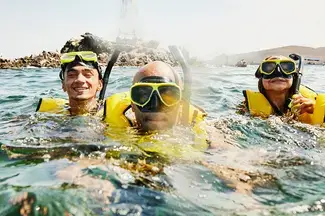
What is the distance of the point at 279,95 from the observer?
6133mm

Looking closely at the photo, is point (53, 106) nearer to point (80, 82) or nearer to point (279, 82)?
point (80, 82)

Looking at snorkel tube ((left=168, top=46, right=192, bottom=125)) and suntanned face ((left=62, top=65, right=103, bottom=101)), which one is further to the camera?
suntanned face ((left=62, top=65, right=103, bottom=101))

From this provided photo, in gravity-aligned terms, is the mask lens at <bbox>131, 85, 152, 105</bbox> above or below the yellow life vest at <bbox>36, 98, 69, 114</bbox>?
above

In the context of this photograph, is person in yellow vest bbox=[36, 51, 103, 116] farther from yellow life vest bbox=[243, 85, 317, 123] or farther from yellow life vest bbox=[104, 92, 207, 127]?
yellow life vest bbox=[243, 85, 317, 123]

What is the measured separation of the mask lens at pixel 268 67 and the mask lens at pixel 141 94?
9.11ft

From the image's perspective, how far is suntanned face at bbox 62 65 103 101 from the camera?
5.30 meters

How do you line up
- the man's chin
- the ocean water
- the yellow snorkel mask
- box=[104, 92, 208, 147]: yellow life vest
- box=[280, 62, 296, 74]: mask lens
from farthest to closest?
1. box=[280, 62, 296, 74]: mask lens
2. the yellow snorkel mask
3. the man's chin
4. box=[104, 92, 208, 147]: yellow life vest
5. the ocean water

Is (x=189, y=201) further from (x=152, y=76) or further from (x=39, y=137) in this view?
(x=39, y=137)

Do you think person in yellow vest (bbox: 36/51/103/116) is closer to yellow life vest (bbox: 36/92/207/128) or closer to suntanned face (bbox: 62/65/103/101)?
suntanned face (bbox: 62/65/103/101)

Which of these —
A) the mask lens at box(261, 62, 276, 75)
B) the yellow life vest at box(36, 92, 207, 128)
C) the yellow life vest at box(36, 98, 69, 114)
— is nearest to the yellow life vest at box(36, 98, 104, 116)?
the yellow life vest at box(36, 98, 69, 114)

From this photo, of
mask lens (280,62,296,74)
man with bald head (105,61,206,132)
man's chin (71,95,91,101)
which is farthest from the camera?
mask lens (280,62,296,74)

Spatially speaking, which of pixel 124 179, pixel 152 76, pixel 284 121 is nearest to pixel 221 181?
pixel 124 179

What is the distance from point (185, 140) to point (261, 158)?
2.59ft

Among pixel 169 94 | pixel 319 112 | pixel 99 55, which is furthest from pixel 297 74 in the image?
pixel 99 55
